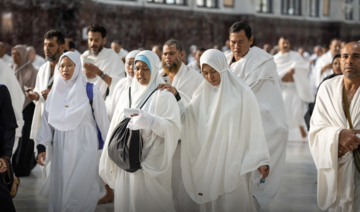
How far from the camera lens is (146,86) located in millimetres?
3762

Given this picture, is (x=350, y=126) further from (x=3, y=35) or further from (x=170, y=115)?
(x=3, y=35)

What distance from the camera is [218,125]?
3.71m

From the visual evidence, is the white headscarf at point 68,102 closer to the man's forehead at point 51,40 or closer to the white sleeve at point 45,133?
the white sleeve at point 45,133

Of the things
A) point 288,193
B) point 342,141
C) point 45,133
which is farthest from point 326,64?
point 45,133

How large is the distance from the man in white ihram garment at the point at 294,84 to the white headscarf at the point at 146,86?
20.0ft

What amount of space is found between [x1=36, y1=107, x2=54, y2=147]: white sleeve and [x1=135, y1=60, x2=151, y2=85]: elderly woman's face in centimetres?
116

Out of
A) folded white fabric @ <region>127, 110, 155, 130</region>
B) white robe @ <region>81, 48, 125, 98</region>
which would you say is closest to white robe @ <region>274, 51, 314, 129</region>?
white robe @ <region>81, 48, 125, 98</region>

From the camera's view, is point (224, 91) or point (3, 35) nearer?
point (224, 91)

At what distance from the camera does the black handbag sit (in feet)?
11.7

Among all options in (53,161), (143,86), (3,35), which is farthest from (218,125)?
(3,35)

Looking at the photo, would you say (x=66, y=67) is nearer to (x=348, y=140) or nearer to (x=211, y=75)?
(x=211, y=75)

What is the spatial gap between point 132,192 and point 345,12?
905 inches

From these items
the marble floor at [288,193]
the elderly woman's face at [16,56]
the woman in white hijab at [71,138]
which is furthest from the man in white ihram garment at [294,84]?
the woman in white hijab at [71,138]

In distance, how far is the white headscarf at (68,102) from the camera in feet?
13.7
